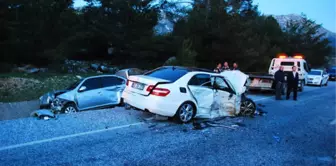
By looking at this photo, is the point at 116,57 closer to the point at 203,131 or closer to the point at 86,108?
the point at 86,108

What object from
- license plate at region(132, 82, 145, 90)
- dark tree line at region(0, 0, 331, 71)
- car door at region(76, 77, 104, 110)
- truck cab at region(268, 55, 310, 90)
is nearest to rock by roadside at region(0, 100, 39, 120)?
car door at region(76, 77, 104, 110)

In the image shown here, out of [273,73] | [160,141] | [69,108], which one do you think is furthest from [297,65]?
[160,141]

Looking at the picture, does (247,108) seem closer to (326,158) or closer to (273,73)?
(326,158)

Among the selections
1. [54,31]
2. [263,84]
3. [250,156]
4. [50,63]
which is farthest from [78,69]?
[250,156]

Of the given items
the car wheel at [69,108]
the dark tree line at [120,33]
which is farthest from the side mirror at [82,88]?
the dark tree line at [120,33]

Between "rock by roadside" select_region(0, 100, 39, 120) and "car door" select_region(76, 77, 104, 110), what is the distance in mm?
3295

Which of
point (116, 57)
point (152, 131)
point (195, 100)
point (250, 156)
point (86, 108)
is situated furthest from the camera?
point (116, 57)

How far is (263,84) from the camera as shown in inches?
587

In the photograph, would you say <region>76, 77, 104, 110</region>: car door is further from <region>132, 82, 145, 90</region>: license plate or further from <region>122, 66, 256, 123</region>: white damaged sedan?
<region>132, 82, 145, 90</region>: license plate

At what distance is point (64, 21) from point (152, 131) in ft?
80.9

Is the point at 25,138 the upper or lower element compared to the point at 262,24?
lower

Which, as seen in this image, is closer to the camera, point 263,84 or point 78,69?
point 263,84

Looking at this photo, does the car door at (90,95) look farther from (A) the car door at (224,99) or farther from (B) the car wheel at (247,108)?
(B) the car wheel at (247,108)

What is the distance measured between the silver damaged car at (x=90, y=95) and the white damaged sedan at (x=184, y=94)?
2.55m
